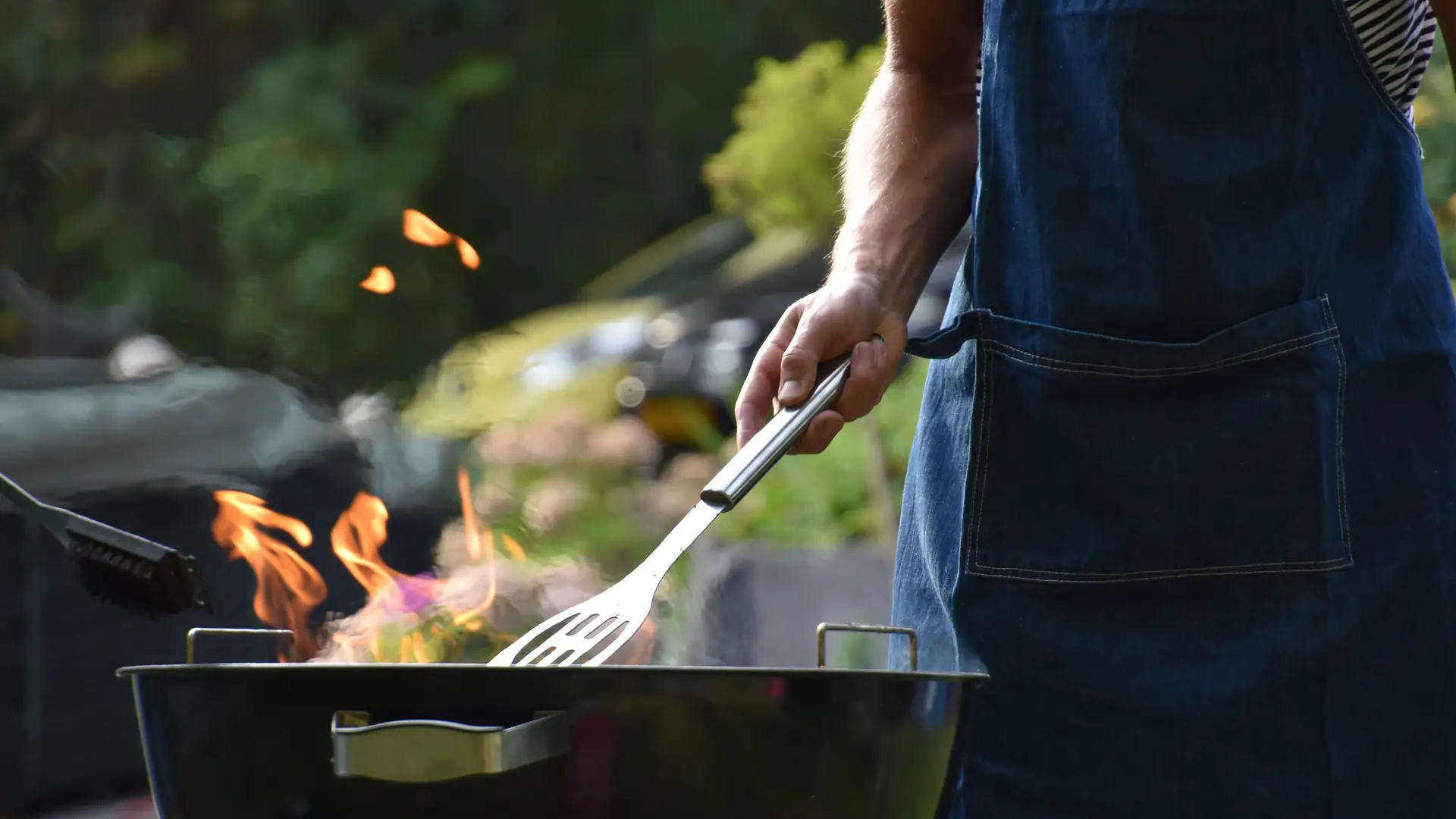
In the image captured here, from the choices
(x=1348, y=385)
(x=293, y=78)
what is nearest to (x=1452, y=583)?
(x=1348, y=385)

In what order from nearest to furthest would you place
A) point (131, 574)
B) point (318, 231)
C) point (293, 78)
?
point (131, 574)
point (318, 231)
point (293, 78)

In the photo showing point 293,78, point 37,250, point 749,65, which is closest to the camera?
point 37,250

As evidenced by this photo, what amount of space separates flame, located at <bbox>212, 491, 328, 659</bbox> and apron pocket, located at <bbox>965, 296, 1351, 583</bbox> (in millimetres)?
537

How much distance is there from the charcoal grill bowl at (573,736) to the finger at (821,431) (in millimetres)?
250

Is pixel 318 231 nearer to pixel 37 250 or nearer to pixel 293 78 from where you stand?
pixel 293 78

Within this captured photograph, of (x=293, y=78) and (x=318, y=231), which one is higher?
(x=293, y=78)

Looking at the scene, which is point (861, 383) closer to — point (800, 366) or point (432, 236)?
point (800, 366)

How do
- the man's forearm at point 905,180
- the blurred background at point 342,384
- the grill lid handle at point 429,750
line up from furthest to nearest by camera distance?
the blurred background at point 342,384 < the man's forearm at point 905,180 < the grill lid handle at point 429,750

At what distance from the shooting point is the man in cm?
90

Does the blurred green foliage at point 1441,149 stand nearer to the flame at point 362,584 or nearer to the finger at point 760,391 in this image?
the flame at point 362,584

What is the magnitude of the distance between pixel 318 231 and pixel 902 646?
882 centimetres

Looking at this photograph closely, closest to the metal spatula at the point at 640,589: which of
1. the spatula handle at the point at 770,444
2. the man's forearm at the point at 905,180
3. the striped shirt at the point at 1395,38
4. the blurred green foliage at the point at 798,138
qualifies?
the spatula handle at the point at 770,444

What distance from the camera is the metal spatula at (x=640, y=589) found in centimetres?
82

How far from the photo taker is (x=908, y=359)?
4.61 meters
